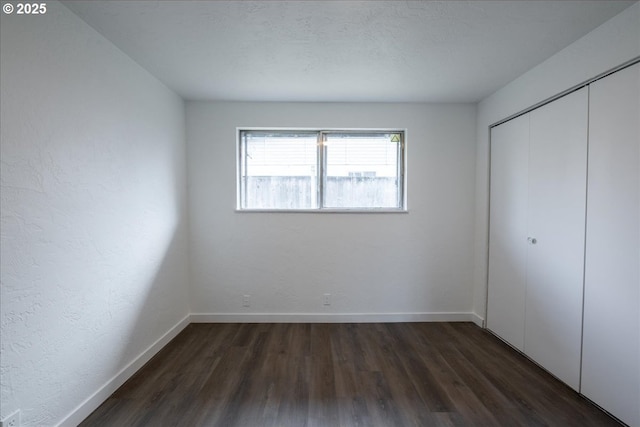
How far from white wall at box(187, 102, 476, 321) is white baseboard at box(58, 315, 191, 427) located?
1.73 feet

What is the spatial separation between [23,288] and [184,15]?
1.69m

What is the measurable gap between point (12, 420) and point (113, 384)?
2.07 ft

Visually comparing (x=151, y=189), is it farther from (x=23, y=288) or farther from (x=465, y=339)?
(x=465, y=339)

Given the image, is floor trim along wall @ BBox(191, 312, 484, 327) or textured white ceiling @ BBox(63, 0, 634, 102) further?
floor trim along wall @ BBox(191, 312, 484, 327)

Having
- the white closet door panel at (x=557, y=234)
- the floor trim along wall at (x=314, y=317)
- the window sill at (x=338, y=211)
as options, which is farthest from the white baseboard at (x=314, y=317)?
the window sill at (x=338, y=211)

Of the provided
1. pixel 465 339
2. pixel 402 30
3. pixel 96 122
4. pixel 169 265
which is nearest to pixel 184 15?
pixel 96 122

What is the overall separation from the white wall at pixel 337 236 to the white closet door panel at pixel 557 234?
76 centimetres

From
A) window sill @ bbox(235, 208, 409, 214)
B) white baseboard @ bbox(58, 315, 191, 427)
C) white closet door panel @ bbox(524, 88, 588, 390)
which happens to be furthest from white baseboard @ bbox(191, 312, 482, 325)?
window sill @ bbox(235, 208, 409, 214)

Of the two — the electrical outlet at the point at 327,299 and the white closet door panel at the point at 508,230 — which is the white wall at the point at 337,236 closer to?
the electrical outlet at the point at 327,299

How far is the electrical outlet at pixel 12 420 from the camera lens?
3.79ft

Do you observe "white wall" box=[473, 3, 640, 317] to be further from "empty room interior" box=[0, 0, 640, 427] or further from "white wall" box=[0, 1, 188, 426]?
"white wall" box=[0, 1, 188, 426]

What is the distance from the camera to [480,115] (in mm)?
2758

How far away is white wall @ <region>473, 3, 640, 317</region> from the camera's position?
1475 mm

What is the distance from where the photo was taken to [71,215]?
147 cm
